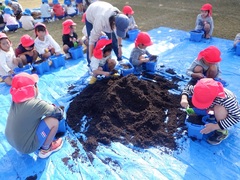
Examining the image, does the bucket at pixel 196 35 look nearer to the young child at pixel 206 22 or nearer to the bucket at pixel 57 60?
the young child at pixel 206 22

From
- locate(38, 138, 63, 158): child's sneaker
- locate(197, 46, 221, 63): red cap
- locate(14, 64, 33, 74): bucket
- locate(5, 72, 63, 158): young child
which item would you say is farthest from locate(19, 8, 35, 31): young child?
locate(197, 46, 221, 63): red cap

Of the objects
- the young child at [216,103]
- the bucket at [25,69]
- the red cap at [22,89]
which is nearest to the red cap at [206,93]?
the young child at [216,103]

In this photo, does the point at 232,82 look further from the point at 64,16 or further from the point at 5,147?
the point at 64,16

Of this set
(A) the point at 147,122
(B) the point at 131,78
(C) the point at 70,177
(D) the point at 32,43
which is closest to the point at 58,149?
(C) the point at 70,177

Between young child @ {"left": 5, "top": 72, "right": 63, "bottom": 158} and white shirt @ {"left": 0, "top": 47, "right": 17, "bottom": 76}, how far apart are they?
2077 millimetres

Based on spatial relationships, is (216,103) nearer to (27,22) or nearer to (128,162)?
(128,162)

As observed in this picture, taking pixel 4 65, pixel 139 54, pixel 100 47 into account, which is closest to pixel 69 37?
pixel 4 65

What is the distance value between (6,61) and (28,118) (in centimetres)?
249

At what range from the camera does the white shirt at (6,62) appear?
4203 millimetres

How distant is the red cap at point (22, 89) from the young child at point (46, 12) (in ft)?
23.1

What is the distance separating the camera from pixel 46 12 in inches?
337

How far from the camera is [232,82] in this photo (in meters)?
3.79

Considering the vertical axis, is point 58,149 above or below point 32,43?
below

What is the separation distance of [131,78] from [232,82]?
1812mm
